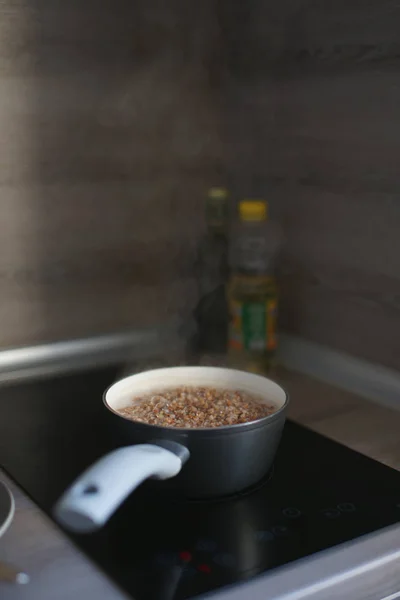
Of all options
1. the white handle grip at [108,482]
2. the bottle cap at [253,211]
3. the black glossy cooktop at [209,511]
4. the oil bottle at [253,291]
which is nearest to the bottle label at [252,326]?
the oil bottle at [253,291]

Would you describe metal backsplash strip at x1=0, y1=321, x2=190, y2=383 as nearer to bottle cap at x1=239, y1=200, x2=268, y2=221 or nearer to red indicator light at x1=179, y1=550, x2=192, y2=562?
bottle cap at x1=239, y1=200, x2=268, y2=221

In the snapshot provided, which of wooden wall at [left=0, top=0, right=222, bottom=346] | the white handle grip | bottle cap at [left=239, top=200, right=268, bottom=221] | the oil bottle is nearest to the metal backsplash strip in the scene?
wooden wall at [left=0, top=0, right=222, bottom=346]

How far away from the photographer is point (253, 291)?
127cm

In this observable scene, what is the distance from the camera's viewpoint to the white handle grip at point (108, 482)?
0.60 meters

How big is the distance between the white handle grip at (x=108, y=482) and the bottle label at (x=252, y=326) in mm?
503

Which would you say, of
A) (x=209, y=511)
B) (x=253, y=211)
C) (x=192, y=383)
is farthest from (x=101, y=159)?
(x=209, y=511)

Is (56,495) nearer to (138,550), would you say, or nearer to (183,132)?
(138,550)

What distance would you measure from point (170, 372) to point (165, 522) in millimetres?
239

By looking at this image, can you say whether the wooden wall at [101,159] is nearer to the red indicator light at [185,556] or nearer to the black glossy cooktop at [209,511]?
the black glossy cooktop at [209,511]

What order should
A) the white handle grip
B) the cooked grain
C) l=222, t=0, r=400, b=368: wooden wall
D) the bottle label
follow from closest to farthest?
the white handle grip < the cooked grain < l=222, t=0, r=400, b=368: wooden wall < the bottle label

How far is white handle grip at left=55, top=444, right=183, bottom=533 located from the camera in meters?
0.60

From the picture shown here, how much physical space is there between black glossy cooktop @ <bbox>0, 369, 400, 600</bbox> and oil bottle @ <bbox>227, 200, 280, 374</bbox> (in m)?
0.25

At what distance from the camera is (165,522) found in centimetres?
75

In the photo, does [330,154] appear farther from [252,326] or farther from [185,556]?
[185,556]
